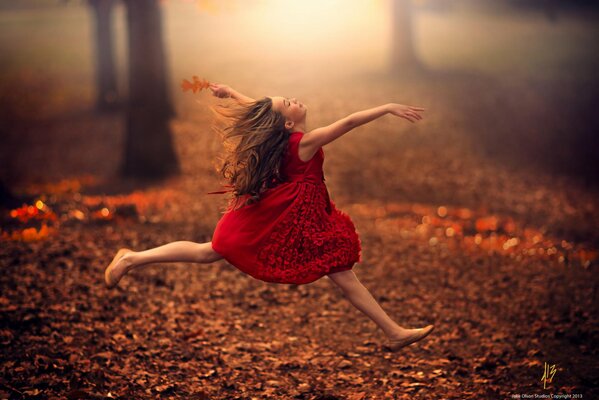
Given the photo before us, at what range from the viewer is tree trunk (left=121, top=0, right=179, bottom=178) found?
36.4 feet

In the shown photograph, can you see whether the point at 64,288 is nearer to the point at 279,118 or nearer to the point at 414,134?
the point at 279,118

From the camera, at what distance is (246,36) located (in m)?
28.8

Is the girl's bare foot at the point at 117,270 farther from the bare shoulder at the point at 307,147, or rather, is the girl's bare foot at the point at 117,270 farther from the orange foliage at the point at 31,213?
the orange foliage at the point at 31,213

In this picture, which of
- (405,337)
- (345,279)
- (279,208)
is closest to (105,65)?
(279,208)

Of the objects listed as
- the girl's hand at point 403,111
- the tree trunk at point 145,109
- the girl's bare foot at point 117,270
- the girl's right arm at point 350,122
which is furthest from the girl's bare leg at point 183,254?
the tree trunk at point 145,109

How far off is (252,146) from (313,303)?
2.79 m

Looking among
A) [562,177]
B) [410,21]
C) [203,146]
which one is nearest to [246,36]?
[410,21]

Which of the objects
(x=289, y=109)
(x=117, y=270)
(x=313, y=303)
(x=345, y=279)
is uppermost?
(x=289, y=109)

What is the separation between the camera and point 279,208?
13.5 ft

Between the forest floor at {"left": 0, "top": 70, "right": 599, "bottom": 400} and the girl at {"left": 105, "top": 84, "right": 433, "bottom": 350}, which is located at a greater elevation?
the girl at {"left": 105, "top": 84, "right": 433, "bottom": 350}

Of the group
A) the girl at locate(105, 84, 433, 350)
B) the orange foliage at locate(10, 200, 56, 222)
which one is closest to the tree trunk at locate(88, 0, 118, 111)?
the orange foliage at locate(10, 200, 56, 222)

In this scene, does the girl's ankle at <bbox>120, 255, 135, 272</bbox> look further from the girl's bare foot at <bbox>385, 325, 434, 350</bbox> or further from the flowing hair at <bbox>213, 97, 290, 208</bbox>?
the girl's bare foot at <bbox>385, 325, 434, 350</bbox>

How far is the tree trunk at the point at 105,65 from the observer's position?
18.0 metres

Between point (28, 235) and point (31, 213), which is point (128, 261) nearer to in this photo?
point (28, 235)
